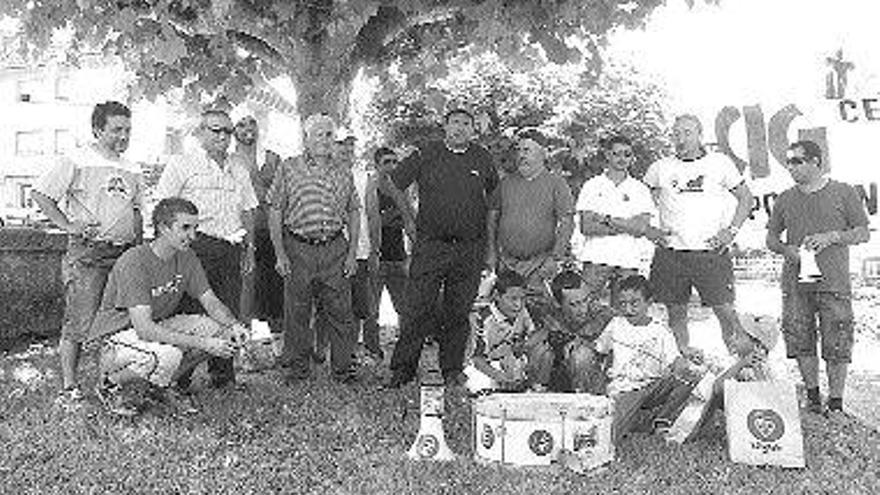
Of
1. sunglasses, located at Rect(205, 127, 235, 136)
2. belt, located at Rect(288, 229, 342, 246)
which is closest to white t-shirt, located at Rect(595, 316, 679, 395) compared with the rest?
belt, located at Rect(288, 229, 342, 246)

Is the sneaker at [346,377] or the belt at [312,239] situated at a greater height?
the belt at [312,239]

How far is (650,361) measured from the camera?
6512mm

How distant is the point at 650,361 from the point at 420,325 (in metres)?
2.09

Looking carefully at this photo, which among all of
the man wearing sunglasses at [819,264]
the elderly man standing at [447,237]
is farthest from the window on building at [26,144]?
the man wearing sunglasses at [819,264]

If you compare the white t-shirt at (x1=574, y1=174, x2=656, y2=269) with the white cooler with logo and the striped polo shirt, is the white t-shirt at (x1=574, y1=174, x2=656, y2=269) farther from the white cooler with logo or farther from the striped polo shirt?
the white cooler with logo

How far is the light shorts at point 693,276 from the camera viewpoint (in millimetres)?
7953

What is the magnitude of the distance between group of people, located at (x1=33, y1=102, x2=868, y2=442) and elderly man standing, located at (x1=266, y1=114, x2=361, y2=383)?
0.02m

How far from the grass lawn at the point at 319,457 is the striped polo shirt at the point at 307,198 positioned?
136 cm

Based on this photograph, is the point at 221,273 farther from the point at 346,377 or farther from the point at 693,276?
the point at 693,276

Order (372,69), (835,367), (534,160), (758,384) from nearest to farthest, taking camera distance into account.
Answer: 1. (758,384)
2. (835,367)
3. (534,160)
4. (372,69)

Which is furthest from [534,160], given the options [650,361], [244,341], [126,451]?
[126,451]

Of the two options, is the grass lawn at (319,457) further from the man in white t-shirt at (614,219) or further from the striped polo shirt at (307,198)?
the man in white t-shirt at (614,219)

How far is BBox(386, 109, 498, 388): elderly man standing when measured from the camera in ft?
25.8

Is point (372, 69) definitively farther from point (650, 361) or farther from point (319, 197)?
point (650, 361)
